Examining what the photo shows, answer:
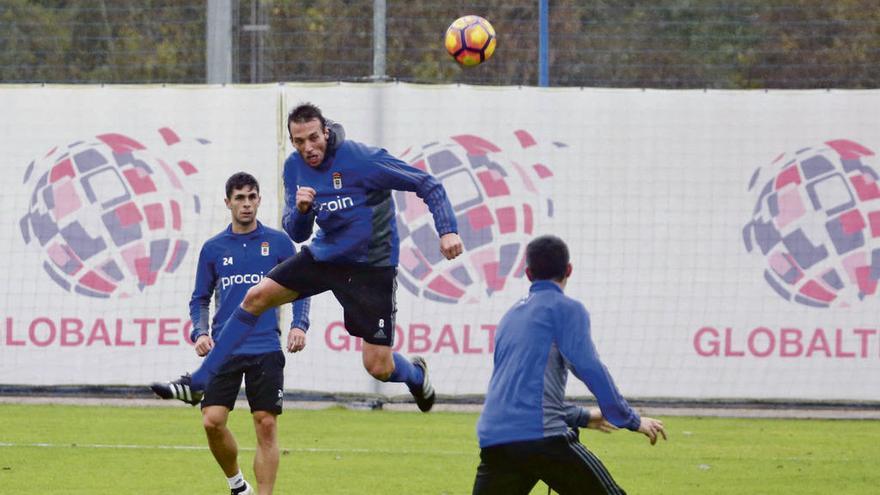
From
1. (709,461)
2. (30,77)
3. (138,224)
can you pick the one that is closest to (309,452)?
(709,461)

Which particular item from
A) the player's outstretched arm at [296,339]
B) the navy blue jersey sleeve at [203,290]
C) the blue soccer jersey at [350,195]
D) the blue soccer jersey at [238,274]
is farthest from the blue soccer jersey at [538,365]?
the navy blue jersey sleeve at [203,290]

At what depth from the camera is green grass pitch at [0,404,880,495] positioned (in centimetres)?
1108

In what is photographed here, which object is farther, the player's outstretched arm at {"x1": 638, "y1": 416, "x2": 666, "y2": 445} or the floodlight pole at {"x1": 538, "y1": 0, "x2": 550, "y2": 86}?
the floodlight pole at {"x1": 538, "y1": 0, "x2": 550, "y2": 86}

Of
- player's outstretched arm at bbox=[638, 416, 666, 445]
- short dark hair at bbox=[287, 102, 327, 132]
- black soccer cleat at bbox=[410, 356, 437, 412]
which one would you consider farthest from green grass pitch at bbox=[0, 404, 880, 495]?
player's outstretched arm at bbox=[638, 416, 666, 445]

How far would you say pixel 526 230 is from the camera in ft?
51.2

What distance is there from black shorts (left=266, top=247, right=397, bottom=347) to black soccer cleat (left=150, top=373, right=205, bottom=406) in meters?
0.82

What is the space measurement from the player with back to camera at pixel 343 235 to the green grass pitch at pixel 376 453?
1.51 meters

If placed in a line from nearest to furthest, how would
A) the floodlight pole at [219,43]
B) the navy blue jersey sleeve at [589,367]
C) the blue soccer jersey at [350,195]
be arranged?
the navy blue jersey sleeve at [589,367] → the blue soccer jersey at [350,195] → the floodlight pole at [219,43]

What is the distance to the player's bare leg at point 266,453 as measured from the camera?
967 centimetres

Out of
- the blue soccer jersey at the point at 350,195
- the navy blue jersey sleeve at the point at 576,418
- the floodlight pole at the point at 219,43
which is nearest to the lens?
the navy blue jersey sleeve at the point at 576,418

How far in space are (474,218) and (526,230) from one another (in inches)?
20.7

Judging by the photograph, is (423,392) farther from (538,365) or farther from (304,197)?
(538,365)

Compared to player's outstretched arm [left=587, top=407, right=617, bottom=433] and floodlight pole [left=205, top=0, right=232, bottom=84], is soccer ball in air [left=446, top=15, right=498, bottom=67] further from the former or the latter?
player's outstretched arm [left=587, top=407, right=617, bottom=433]

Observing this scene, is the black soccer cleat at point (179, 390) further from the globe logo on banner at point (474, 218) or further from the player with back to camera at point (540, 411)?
the globe logo on banner at point (474, 218)
